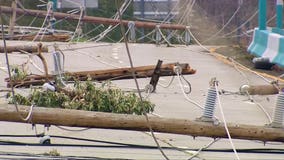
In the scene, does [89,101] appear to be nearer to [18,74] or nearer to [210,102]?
[210,102]

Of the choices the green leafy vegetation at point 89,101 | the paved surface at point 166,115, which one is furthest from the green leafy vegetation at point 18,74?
the green leafy vegetation at point 89,101

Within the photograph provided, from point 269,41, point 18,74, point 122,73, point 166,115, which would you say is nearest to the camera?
point 166,115

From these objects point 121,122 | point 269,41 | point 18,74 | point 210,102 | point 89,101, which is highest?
point 210,102

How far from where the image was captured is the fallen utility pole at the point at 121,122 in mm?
7078

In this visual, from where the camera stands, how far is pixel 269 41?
56.4 ft

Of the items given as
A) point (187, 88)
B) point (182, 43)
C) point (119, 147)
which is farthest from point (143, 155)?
point (182, 43)

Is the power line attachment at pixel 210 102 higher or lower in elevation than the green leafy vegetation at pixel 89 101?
higher

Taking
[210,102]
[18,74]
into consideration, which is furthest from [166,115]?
[210,102]

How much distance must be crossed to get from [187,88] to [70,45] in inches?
442

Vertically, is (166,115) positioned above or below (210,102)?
below

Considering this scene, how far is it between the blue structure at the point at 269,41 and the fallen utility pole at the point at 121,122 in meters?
8.75

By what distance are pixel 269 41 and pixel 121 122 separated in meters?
10.6

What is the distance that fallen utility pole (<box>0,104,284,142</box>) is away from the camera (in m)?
7.08

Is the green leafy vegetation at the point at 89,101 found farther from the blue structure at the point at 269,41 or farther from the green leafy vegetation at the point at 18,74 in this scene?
the blue structure at the point at 269,41
